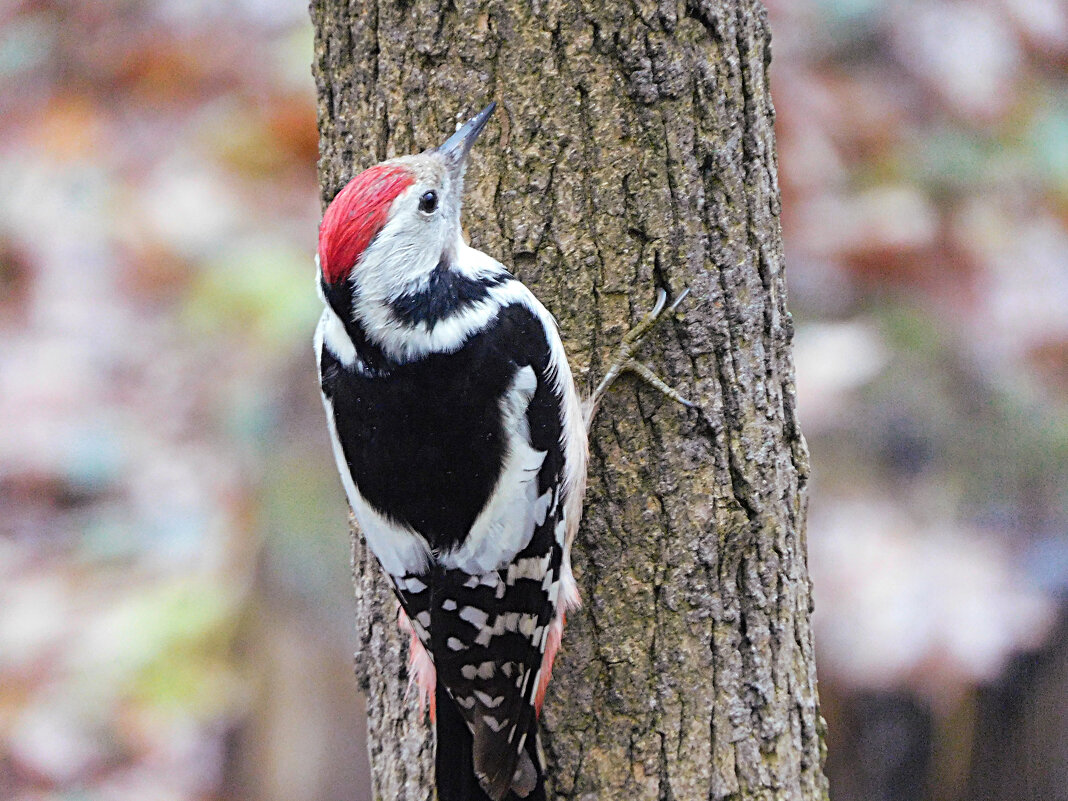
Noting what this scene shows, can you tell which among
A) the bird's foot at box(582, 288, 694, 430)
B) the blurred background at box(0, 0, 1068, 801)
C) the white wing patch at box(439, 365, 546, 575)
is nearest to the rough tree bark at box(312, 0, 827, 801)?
the bird's foot at box(582, 288, 694, 430)

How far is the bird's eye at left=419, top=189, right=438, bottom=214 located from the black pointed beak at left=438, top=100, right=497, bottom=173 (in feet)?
0.18

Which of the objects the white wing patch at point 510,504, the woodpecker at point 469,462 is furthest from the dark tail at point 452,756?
the white wing patch at point 510,504

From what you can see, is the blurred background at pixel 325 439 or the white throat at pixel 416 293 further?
the blurred background at pixel 325 439

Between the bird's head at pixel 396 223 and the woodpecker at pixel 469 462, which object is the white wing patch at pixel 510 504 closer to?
the woodpecker at pixel 469 462

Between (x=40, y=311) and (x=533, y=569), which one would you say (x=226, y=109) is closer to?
(x=40, y=311)

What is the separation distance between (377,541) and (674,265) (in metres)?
0.75

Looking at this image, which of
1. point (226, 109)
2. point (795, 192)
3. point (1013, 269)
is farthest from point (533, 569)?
point (226, 109)

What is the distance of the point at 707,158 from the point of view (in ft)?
6.48

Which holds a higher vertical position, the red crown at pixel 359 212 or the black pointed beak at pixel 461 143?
the black pointed beak at pixel 461 143

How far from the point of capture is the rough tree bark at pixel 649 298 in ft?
6.40

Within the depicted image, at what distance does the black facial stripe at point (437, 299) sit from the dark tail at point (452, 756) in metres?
0.69

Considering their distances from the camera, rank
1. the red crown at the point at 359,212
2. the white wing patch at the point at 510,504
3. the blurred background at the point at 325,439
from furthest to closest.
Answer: the blurred background at the point at 325,439
the white wing patch at the point at 510,504
the red crown at the point at 359,212

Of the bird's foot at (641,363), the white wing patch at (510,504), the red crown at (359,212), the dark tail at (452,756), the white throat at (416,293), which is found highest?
the red crown at (359,212)

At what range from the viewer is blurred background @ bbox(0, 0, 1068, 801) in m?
3.44
